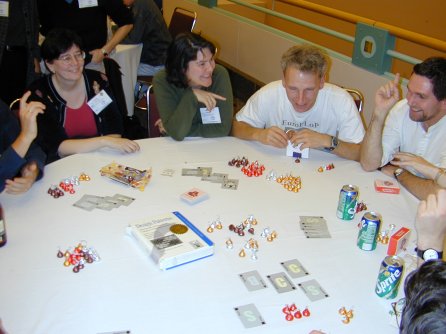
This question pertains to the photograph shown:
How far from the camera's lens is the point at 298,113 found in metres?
2.75

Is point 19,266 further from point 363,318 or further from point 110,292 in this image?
point 363,318

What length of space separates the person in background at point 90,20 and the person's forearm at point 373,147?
2328 mm

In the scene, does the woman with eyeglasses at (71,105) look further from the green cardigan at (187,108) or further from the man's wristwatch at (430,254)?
the man's wristwatch at (430,254)

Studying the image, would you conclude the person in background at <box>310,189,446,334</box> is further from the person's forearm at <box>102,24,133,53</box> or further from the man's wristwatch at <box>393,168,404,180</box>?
the person's forearm at <box>102,24,133,53</box>

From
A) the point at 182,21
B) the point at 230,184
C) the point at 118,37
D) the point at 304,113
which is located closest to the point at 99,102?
the point at 230,184

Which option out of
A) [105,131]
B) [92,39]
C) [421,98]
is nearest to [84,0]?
[92,39]

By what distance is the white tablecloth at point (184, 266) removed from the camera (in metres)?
1.47

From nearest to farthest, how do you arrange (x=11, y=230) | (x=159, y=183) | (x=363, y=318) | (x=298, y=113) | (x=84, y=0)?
(x=363, y=318)
(x=11, y=230)
(x=159, y=183)
(x=298, y=113)
(x=84, y=0)

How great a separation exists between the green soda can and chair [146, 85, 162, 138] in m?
1.69

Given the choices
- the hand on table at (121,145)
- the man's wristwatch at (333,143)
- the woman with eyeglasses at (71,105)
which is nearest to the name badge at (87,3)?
the woman with eyeglasses at (71,105)

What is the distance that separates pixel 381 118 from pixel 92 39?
2.73 meters

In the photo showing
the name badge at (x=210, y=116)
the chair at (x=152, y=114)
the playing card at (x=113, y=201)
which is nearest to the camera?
the playing card at (x=113, y=201)

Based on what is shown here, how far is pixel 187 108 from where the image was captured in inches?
107

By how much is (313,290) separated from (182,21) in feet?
13.5
